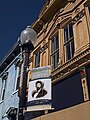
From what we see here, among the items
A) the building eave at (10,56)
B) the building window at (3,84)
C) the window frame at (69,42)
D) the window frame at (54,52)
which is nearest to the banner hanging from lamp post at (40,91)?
the window frame at (69,42)

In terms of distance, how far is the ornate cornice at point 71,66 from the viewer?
23.0ft

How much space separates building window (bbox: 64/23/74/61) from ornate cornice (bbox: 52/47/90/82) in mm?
610

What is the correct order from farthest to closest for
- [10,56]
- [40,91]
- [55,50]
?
[10,56]
[55,50]
[40,91]

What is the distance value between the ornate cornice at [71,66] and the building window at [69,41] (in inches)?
24.0

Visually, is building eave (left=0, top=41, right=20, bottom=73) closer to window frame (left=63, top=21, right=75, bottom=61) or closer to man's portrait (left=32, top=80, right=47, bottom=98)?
window frame (left=63, top=21, right=75, bottom=61)

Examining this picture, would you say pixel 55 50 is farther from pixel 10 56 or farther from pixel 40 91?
pixel 10 56

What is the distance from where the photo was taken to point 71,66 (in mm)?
7586

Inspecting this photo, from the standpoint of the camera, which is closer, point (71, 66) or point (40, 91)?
point (40, 91)

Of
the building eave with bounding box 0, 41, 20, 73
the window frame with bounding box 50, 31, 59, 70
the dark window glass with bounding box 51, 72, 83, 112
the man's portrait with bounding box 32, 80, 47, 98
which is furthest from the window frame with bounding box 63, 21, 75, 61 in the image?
the building eave with bounding box 0, 41, 20, 73

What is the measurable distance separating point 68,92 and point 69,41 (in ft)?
8.21

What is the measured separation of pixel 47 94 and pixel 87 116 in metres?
1.66

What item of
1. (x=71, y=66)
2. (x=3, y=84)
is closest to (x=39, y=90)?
(x=71, y=66)

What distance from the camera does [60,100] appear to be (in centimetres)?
764

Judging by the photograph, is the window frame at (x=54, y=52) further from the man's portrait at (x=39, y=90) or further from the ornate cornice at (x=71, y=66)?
the man's portrait at (x=39, y=90)
